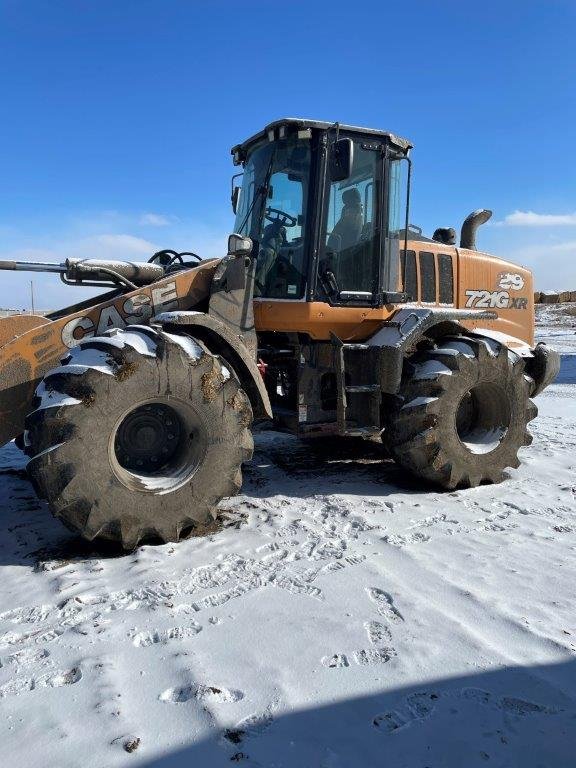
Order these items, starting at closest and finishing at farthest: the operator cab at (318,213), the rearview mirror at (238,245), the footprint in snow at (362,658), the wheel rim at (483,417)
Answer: the footprint in snow at (362,658) < the rearview mirror at (238,245) < the operator cab at (318,213) < the wheel rim at (483,417)

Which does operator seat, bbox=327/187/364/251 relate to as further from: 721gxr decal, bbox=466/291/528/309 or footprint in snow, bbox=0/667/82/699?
footprint in snow, bbox=0/667/82/699

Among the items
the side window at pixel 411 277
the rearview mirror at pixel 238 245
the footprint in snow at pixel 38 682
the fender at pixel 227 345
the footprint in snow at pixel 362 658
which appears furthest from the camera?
the side window at pixel 411 277

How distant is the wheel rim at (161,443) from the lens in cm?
404

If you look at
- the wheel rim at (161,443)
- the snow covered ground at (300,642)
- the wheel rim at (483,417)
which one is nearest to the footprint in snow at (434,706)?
the snow covered ground at (300,642)

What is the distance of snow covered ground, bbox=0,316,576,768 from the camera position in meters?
2.14

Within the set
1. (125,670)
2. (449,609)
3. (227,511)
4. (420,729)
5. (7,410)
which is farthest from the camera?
(227,511)

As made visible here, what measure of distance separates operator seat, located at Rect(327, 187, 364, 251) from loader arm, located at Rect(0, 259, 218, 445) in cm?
120

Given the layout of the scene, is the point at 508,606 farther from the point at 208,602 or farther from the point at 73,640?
the point at 73,640

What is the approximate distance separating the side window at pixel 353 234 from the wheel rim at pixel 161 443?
1.92 m

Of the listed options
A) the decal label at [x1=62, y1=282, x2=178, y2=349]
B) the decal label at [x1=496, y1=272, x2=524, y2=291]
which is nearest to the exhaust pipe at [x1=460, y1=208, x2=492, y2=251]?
the decal label at [x1=496, y1=272, x2=524, y2=291]

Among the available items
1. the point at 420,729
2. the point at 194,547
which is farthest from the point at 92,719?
the point at 194,547

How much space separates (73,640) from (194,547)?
3.91 feet

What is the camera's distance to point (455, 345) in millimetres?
5617

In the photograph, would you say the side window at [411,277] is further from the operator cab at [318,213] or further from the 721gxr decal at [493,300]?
the 721gxr decal at [493,300]
